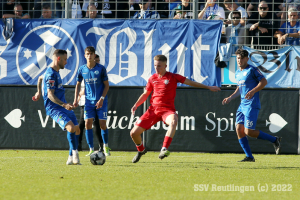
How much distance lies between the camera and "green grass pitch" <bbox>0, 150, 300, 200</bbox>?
15.6 ft

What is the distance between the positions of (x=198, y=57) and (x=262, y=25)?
2110 mm

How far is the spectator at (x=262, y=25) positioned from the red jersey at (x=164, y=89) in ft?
17.4

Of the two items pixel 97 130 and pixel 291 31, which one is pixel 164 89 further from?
pixel 291 31

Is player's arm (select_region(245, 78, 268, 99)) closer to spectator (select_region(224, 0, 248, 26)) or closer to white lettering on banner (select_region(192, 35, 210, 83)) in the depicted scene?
white lettering on banner (select_region(192, 35, 210, 83))

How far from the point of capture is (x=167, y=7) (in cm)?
1313

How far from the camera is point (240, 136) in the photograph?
28.4 feet

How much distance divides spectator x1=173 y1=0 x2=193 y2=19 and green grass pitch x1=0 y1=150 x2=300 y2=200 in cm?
615

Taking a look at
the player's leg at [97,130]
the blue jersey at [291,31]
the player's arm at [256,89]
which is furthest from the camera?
the blue jersey at [291,31]

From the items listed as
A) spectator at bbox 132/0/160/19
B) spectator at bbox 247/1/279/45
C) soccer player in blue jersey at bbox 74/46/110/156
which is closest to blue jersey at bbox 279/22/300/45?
spectator at bbox 247/1/279/45

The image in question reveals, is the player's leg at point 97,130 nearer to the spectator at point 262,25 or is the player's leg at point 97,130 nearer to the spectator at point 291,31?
the spectator at point 262,25

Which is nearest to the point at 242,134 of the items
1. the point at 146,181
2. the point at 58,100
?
the point at 146,181

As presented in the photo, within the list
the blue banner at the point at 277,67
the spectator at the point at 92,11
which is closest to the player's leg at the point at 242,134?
the blue banner at the point at 277,67

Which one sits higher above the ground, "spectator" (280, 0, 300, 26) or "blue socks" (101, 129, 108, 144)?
"spectator" (280, 0, 300, 26)

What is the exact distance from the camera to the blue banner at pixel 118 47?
1206 cm
